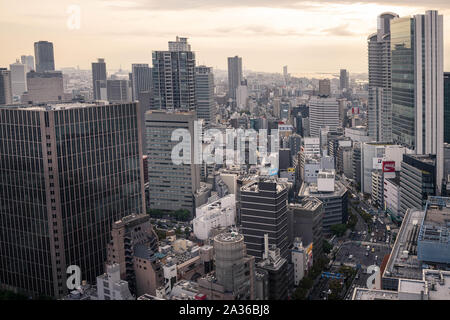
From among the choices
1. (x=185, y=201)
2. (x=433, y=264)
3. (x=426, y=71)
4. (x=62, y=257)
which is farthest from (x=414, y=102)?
(x=62, y=257)

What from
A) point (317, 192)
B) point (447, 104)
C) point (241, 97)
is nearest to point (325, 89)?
point (241, 97)

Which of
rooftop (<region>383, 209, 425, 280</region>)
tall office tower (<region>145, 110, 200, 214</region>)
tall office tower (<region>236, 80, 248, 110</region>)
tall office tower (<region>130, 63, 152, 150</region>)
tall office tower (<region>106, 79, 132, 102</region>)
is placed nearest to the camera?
rooftop (<region>383, 209, 425, 280</region>)

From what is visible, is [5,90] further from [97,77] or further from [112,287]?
[112,287]

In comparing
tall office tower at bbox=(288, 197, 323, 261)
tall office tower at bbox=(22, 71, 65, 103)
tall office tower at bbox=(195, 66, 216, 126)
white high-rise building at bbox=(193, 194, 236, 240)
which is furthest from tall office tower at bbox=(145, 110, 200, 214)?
tall office tower at bbox=(195, 66, 216, 126)

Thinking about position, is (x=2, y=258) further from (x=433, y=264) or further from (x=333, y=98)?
(x=333, y=98)

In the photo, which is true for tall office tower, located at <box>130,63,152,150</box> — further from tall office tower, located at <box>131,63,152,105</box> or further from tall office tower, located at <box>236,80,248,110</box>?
tall office tower, located at <box>236,80,248,110</box>
